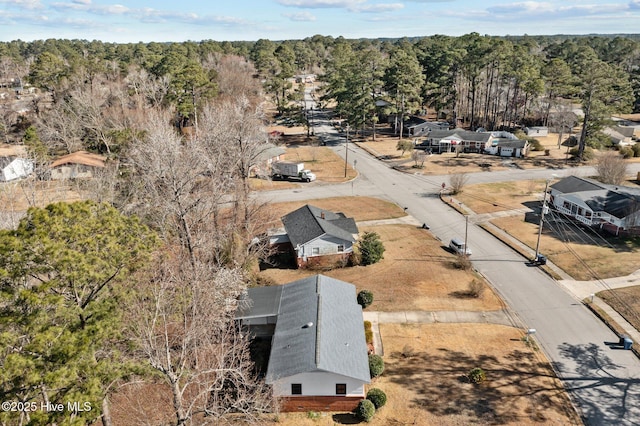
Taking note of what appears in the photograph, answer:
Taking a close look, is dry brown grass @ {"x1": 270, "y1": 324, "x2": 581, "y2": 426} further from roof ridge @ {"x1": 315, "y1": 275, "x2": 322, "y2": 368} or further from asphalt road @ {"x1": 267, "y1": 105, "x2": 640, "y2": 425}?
roof ridge @ {"x1": 315, "y1": 275, "x2": 322, "y2": 368}

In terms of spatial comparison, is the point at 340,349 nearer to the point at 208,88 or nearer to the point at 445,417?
the point at 445,417

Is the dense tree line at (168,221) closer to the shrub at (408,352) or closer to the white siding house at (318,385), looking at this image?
the white siding house at (318,385)

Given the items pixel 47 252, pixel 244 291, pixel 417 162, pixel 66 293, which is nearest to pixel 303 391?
pixel 244 291

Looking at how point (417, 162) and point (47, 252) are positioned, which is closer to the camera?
point (47, 252)

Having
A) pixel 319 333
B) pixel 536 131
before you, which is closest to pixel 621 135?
pixel 536 131

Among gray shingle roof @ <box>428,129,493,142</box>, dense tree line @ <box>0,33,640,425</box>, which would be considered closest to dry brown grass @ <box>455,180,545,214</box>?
dense tree line @ <box>0,33,640,425</box>

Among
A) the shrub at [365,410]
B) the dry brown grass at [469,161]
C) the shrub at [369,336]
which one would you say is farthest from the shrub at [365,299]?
the dry brown grass at [469,161]
